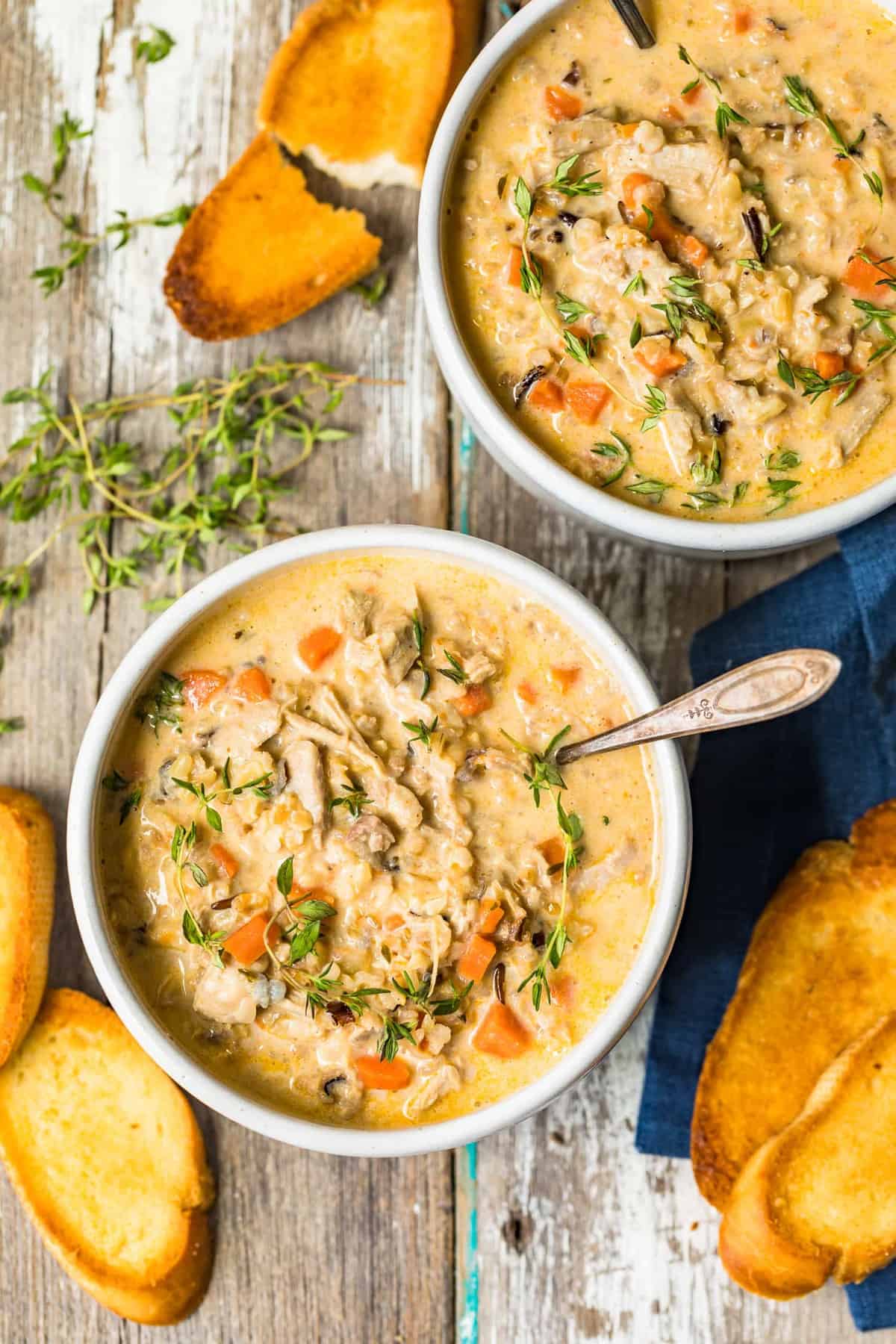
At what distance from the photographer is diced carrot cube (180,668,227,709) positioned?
2.39 meters

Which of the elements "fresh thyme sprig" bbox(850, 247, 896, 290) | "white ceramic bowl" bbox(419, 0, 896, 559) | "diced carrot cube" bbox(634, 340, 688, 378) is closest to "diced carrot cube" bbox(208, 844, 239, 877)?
"white ceramic bowl" bbox(419, 0, 896, 559)

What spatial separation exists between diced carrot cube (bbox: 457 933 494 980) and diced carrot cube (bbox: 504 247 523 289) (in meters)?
1.26

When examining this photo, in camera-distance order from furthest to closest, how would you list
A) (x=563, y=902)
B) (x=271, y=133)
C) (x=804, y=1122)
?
(x=271, y=133)
(x=804, y=1122)
(x=563, y=902)

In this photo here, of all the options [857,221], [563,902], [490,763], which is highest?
A: [857,221]

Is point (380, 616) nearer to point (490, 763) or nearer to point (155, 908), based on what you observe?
point (490, 763)

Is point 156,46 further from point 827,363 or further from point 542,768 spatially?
point 542,768

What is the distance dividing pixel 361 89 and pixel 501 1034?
219cm

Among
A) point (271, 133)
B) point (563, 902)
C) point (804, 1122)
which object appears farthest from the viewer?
point (271, 133)

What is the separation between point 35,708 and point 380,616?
1.11 m

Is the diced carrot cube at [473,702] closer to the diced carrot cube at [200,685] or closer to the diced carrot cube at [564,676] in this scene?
the diced carrot cube at [564,676]

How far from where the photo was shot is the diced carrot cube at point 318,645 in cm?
237

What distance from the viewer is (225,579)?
2.36 m

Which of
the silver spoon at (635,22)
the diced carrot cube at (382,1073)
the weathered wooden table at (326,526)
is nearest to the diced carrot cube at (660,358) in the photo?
the silver spoon at (635,22)

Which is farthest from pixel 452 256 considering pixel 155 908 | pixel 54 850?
pixel 54 850
